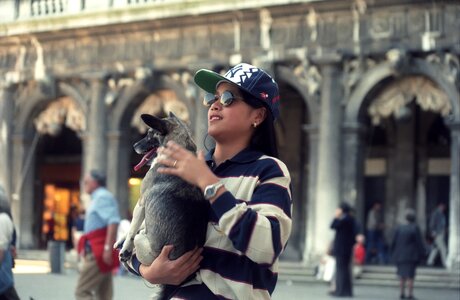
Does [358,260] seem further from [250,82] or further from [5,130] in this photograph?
[250,82]

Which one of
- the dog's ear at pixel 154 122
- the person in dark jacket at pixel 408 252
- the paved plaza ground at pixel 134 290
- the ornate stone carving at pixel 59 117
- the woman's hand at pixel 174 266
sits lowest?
the paved plaza ground at pixel 134 290

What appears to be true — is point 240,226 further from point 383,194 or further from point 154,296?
point 383,194

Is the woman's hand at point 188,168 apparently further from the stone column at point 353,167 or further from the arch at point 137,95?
the arch at point 137,95

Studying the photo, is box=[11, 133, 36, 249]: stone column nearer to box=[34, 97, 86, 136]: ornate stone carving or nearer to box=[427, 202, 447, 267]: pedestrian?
box=[34, 97, 86, 136]: ornate stone carving

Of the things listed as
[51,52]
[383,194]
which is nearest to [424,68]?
[383,194]

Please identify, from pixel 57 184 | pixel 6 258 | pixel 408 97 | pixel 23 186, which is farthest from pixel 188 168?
pixel 57 184

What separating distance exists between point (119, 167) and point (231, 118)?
78.7 feet

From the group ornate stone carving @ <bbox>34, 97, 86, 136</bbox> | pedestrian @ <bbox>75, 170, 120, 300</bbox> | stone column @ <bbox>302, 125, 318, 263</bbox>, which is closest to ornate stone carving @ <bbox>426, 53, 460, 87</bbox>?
stone column @ <bbox>302, 125, 318, 263</bbox>

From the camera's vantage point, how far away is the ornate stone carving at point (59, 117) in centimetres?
2908

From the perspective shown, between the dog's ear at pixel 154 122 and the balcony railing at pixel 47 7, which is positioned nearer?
the dog's ear at pixel 154 122

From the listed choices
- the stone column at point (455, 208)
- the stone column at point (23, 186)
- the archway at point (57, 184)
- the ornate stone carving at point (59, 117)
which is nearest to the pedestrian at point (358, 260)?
→ the stone column at point (455, 208)

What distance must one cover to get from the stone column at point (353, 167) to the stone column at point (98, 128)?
7.33 m

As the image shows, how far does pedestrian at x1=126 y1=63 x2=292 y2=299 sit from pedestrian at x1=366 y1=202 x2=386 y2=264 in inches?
874

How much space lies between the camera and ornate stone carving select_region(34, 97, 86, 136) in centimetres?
2908
